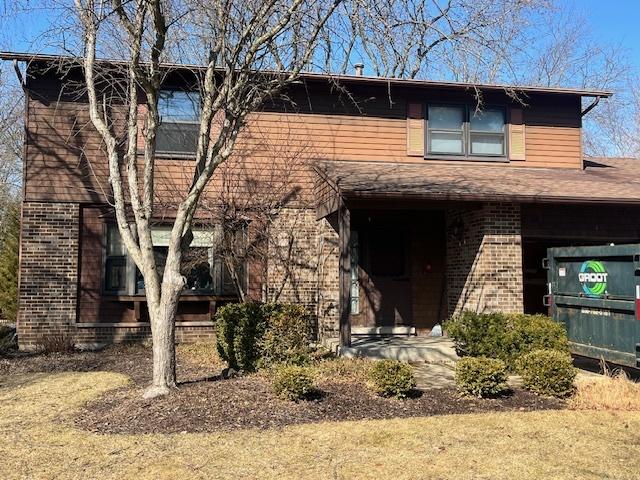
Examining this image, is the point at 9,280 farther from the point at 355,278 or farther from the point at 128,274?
the point at 355,278

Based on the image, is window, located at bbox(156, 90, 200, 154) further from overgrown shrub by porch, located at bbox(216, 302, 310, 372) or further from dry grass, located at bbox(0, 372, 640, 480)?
dry grass, located at bbox(0, 372, 640, 480)

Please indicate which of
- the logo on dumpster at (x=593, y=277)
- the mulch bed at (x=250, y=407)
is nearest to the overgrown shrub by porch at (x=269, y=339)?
the mulch bed at (x=250, y=407)

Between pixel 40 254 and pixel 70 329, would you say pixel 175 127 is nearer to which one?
pixel 40 254

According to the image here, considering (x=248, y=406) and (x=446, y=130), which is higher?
(x=446, y=130)

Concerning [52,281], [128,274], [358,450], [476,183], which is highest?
[476,183]

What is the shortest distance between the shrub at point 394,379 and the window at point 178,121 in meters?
7.13

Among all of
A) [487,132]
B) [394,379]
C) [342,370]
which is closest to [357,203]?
[342,370]

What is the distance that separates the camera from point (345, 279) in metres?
9.75

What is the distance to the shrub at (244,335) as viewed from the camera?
8.10 m

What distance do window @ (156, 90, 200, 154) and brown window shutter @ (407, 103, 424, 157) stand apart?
4.58 meters

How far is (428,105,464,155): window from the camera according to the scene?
12.7 m

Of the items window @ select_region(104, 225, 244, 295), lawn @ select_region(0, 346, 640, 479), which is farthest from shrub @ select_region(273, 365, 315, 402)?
window @ select_region(104, 225, 244, 295)

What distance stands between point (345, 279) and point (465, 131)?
5170mm

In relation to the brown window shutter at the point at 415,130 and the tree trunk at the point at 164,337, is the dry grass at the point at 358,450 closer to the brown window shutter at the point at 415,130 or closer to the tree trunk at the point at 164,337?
the tree trunk at the point at 164,337
